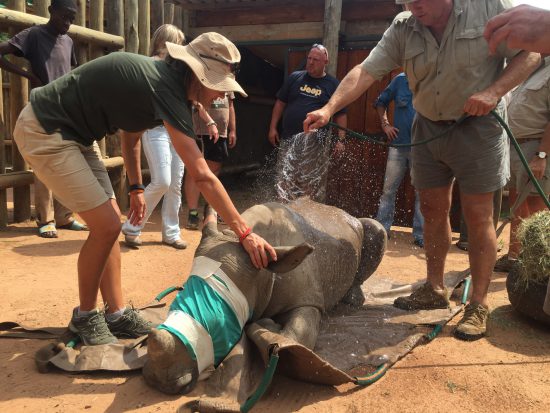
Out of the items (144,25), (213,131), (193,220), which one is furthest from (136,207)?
(144,25)

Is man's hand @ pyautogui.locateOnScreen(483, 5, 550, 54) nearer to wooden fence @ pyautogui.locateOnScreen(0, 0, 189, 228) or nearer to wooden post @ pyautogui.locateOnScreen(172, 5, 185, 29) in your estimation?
wooden fence @ pyautogui.locateOnScreen(0, 0, 189, 228)

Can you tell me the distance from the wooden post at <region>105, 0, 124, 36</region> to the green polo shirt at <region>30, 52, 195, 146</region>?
14.7 feet

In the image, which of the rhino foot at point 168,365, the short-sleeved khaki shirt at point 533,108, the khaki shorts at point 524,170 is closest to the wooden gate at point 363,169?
the khaki shorts at point 524,170

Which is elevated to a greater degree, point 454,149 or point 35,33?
point 35,33

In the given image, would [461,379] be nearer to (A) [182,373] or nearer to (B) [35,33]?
(A) [182,373]

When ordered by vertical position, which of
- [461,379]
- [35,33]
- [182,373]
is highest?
[35,33]

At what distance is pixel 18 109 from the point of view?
5734 millimetres

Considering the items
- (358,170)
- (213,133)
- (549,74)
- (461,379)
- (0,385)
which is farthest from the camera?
(358,170)

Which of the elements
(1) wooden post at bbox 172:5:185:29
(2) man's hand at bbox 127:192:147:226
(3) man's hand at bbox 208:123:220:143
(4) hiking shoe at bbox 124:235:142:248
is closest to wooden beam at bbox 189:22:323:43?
(1) wooden post at bbox 172:5:185:29

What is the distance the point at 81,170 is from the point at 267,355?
1.41 m

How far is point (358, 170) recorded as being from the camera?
7.86 m

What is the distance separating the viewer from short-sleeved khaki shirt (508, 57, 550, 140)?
4.77 metres

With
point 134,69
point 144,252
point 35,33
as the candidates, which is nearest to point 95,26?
point 35,33

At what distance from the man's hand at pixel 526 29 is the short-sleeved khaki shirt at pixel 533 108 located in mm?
3175
